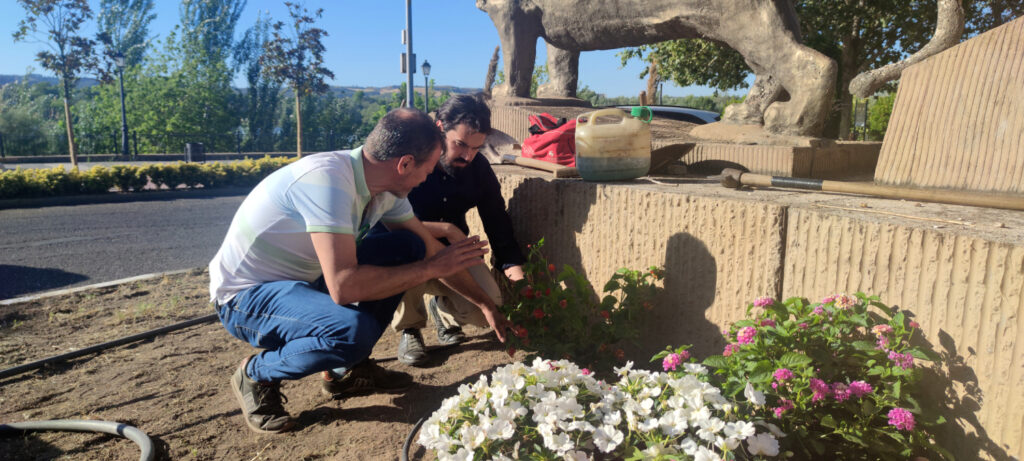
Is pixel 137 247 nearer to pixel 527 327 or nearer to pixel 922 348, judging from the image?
pixel 527 327

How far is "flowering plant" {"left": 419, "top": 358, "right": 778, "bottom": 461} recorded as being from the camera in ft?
4.96

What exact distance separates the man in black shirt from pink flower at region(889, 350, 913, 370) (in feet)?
5.25

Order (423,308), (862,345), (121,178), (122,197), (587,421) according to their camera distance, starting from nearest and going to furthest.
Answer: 1. (587,421)
2. (862,345)
3. (423,308)
4. (122,197)
5. (121,178)

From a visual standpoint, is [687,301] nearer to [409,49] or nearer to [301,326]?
[301,326]

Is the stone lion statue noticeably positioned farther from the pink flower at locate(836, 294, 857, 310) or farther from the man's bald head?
the man's bald head

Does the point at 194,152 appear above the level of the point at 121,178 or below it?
above

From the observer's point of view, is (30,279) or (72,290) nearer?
(72,290)

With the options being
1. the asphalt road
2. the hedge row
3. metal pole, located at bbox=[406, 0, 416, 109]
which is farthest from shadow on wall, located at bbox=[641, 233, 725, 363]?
the hedge row

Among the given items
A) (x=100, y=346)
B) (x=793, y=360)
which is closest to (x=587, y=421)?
(x=793, y=360)

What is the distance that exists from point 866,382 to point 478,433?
107 cm

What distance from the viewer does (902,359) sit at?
170 cm

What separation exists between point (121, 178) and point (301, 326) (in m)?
13.4

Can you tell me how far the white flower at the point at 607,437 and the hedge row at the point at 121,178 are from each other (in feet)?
44.9

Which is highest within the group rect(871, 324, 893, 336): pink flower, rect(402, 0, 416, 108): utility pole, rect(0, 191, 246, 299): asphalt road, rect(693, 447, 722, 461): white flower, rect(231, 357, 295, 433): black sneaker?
rect(402, 0, 416, 108): utility pole
